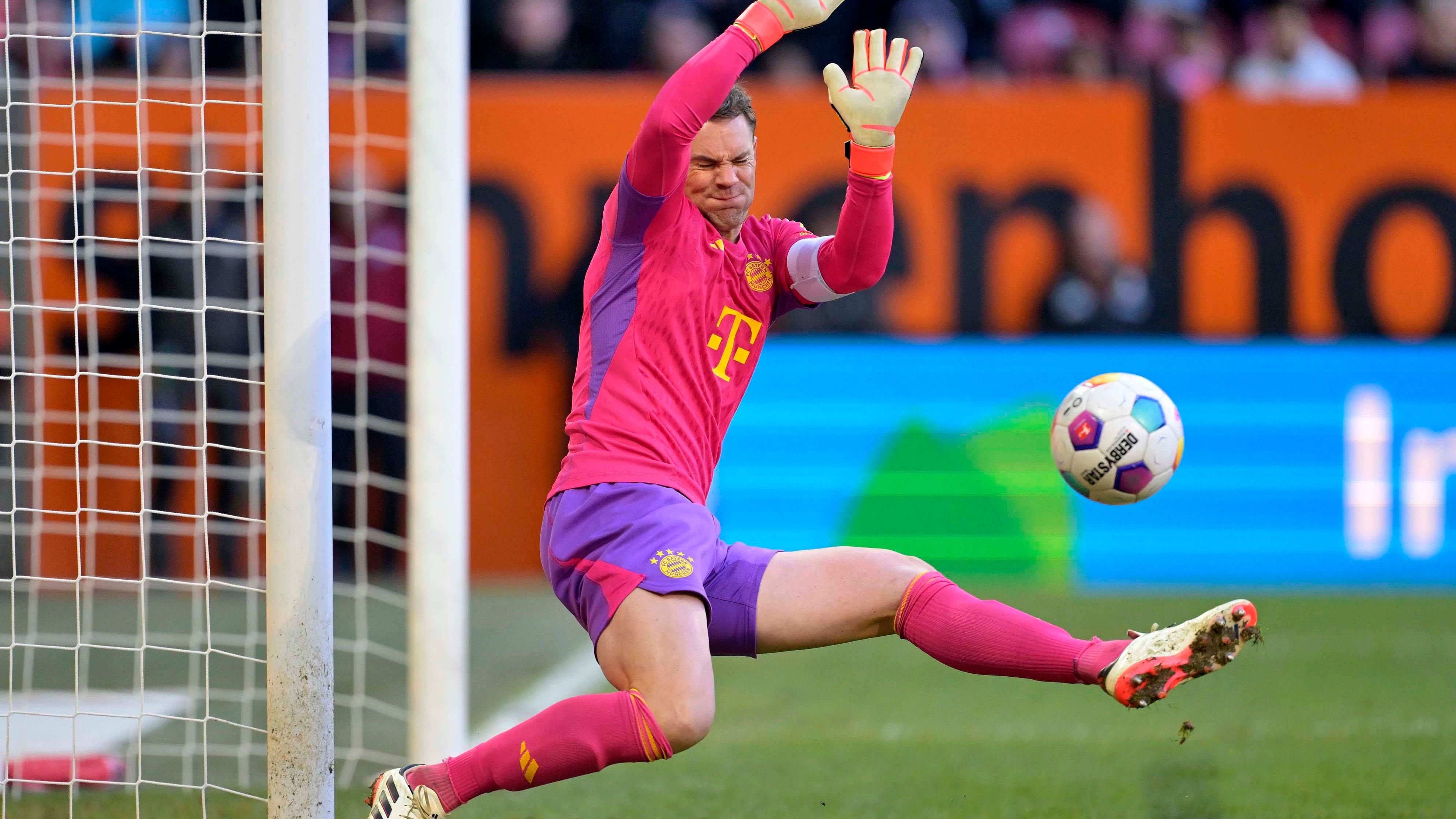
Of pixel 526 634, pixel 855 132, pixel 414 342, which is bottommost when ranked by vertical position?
pixel 526 634

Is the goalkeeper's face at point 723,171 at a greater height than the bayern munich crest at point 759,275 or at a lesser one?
greater

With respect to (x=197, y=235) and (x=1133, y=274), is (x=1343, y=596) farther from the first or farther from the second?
(x=197, y=235)

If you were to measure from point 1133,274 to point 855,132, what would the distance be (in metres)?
5.72

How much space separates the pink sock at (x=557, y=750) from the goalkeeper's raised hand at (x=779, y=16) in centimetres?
146

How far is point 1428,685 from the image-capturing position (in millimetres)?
5844

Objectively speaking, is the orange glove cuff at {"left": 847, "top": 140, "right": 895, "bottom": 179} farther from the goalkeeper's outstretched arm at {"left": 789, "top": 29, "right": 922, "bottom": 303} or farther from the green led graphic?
the green led graphic

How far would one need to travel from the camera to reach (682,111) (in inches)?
119

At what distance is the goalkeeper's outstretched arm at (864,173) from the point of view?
3301 millimetres

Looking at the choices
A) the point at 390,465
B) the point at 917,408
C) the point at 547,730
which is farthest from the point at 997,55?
the point at 547,730

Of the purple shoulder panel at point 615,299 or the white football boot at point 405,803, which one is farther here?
the purple shoulder panel at point 615,299

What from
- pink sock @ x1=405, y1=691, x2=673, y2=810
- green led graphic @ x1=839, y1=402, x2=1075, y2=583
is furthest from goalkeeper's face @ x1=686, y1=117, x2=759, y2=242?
green led graphic @ x1=839, y1=402, x2=1075, y2=583

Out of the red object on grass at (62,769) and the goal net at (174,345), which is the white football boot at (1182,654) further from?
the goal net at (174,345)

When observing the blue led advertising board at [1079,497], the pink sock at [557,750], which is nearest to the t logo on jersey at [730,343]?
the pink sock at [557,750]

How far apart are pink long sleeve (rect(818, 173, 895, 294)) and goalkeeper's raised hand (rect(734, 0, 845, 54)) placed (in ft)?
1.23
